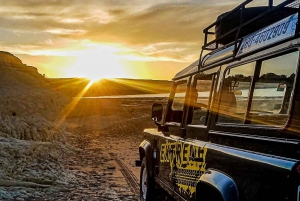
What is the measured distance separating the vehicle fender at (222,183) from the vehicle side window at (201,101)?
2.71ft

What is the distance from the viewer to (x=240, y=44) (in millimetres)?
4148

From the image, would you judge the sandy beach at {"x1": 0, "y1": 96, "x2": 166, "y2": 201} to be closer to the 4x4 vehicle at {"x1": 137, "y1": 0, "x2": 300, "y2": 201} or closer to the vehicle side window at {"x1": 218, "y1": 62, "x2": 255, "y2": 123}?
the 4x4 vehicle at {"x1": 137, "y1": 0, "x2": 300, "y2": 201}

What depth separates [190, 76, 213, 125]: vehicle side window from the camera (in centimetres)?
477

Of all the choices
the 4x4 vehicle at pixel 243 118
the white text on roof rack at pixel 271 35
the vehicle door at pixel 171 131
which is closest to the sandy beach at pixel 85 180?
the vehicle door at pixel 171 131

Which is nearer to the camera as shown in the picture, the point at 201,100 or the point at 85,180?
the point at 201,100

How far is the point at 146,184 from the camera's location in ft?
23.9

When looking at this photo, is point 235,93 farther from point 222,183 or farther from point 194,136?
point 222,183

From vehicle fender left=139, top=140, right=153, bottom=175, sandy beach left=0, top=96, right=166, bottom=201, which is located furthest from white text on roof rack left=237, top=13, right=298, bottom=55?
sandy beach left=0, top=96, right=166, bottom=201

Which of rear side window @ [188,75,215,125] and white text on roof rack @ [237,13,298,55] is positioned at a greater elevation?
white text on roof rack @ [237,13,298,55]

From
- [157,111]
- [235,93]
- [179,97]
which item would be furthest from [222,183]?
Answer: [157,111]

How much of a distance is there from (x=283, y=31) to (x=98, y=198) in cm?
611

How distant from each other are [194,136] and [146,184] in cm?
260

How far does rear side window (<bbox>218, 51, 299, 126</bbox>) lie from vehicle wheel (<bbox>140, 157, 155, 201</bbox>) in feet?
9.67

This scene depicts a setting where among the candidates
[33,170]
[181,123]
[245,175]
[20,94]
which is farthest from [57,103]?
[245,175]
